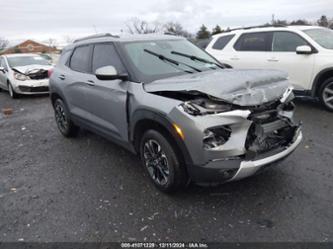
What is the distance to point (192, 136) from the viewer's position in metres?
2.70

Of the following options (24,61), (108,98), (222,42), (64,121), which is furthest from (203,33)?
(108,98)

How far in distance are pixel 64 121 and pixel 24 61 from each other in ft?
23.2

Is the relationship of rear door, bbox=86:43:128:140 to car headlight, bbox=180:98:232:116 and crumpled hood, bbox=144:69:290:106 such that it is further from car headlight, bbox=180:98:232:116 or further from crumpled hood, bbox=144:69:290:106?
car headlight, bbox=180:98:232:116

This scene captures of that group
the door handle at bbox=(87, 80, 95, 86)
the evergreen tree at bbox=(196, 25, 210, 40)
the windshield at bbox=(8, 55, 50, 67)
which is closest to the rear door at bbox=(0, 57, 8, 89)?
the windshield at bbox=(8, 55, 50, 67)

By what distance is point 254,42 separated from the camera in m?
7.17

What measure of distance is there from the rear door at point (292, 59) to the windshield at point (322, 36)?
26cm

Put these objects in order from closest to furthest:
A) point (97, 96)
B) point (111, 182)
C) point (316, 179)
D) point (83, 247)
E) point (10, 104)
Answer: point (83, 247) < point (316, 179) < point (111, 182) < point (97, 96) < point (10, 104)

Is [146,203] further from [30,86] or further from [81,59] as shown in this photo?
[30,86]

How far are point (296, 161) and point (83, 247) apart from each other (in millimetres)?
2970

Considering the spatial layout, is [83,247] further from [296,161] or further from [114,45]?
[296,161]

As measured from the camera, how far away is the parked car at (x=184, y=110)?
270cm

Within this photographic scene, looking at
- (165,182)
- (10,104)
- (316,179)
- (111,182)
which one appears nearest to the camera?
(165,182)

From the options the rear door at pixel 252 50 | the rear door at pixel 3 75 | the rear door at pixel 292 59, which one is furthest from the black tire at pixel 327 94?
the rear door at pixel 3 75

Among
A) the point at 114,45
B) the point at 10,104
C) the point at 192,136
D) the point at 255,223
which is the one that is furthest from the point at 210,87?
the point at 10,104
